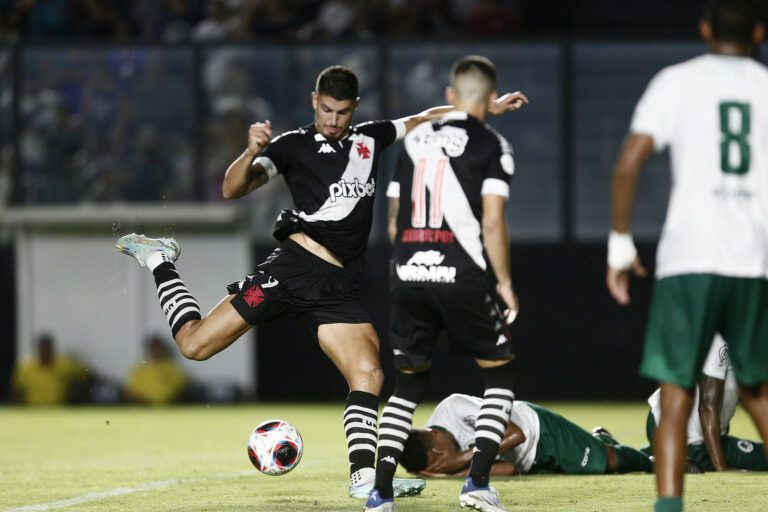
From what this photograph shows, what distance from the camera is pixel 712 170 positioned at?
16.0 feet

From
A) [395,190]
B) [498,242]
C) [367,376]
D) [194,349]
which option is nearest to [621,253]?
[498,242]

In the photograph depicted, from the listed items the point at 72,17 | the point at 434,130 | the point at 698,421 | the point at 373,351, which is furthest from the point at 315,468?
the point at 72,17

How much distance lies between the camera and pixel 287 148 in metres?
7.19

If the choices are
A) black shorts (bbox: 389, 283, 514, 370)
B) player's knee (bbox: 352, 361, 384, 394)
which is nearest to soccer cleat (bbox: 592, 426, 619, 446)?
player's knee (bbox: 352, 361, 384, 394)

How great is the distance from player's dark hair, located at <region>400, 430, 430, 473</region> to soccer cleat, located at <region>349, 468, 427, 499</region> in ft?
2.11

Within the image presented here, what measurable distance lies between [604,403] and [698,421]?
7.38m

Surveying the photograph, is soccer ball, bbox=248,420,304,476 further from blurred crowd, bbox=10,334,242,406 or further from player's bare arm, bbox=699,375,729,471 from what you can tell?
blurred crowd, bbox=10,334,242,406

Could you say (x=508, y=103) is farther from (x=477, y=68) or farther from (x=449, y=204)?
(x=449, y=204)

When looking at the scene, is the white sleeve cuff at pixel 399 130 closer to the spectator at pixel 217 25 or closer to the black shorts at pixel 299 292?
the black shorts at pixel 299 292

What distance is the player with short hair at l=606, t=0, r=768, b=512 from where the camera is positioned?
4.86 metres

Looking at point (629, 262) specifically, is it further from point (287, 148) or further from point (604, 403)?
point (604, 403)

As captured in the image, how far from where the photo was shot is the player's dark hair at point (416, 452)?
7637mm

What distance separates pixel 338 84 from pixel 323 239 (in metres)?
0.86

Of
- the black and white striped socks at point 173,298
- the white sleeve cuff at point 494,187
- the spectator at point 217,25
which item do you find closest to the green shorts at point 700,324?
the white sleeve cuff at point 494,187
